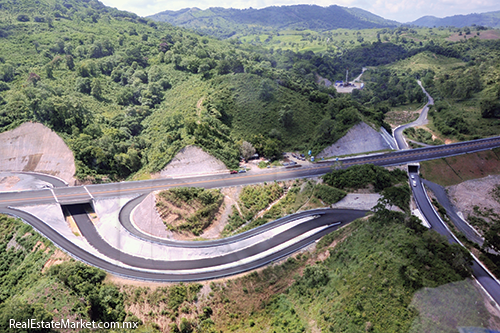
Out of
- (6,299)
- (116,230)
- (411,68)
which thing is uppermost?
(411,68)

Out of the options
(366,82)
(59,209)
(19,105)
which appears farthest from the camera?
(366,82)

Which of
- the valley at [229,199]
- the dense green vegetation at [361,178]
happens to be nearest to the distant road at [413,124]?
the valley at [229,199]

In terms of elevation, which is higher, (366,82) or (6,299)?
(366,82)

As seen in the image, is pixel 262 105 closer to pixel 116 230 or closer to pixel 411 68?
pixel 116 230

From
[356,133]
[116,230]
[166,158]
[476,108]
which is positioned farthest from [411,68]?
[116,230]

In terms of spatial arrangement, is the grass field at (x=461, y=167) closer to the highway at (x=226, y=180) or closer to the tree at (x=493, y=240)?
the highway at (x=226, y=180)

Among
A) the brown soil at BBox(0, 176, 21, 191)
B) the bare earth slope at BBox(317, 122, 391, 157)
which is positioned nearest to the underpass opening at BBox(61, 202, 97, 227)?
the brown soil at BBox(0, 176, 21, 191)

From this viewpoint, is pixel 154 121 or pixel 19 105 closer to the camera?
pixel 19 105
